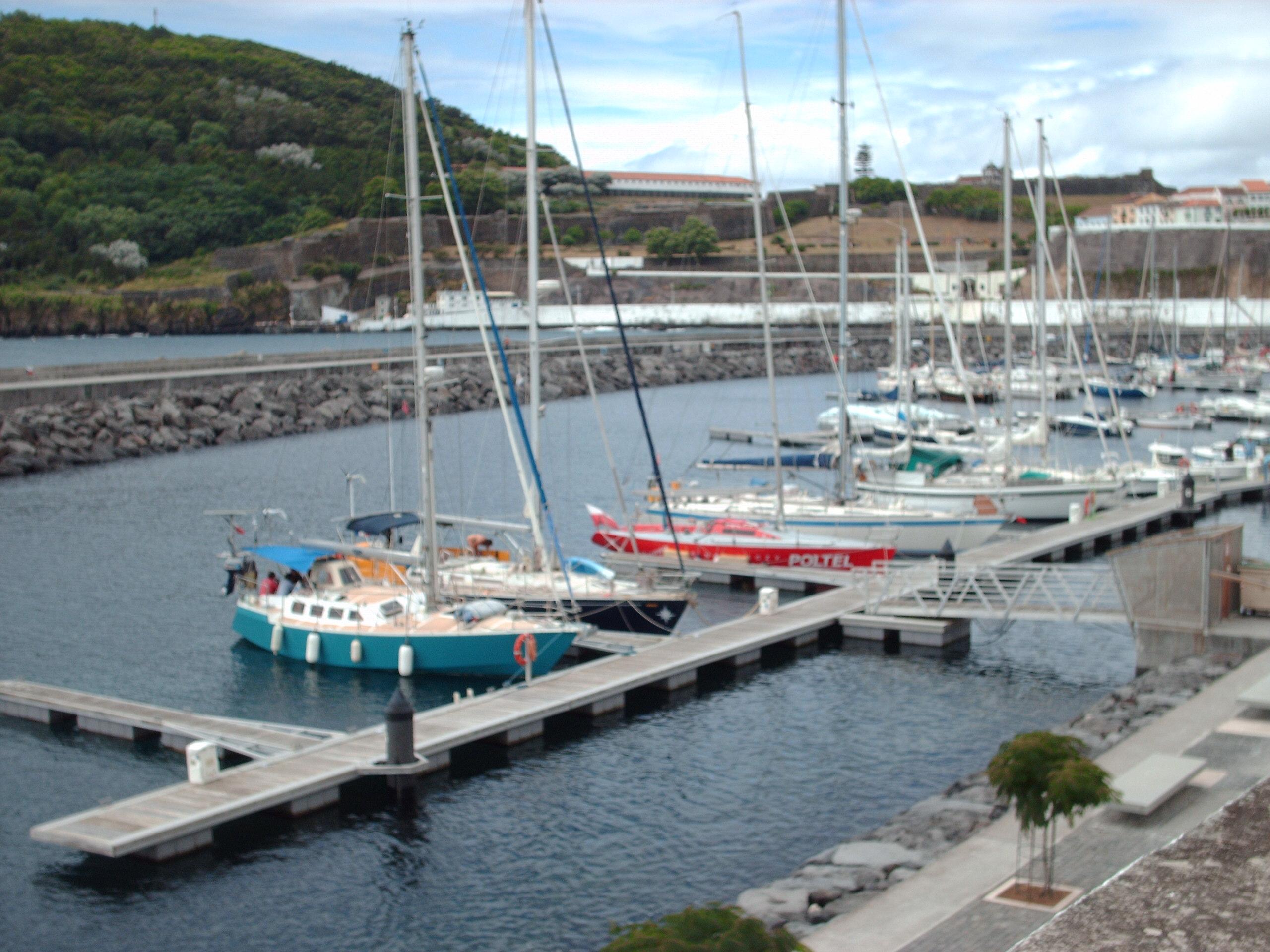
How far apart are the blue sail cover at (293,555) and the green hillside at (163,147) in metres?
118

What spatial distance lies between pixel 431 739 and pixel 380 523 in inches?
354

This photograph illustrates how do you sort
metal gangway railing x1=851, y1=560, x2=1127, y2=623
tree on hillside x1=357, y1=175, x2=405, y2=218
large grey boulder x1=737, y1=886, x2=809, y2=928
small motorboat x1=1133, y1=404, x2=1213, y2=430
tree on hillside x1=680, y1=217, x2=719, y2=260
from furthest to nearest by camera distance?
tree on hillside x1=680, y1=217, x2=719, y2=260 → tree on hillside x1=357, y1=175, x2=405, y2=218 → small motorboat x1=1133, y1=404, x2=1213, y2=430 → metal gangway railing x1=851, y1=560, x2=1127, y2=623 → large grey boulder x1=737, y1=886, x2=809, y2=928

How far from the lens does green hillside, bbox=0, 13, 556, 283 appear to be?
154000 millimetres

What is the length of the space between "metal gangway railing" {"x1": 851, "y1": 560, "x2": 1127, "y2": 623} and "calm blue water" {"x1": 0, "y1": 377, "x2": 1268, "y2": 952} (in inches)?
33.2

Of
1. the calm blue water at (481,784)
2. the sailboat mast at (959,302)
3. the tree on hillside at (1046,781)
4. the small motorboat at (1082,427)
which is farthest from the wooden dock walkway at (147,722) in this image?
the small motorboat at (1082,427)

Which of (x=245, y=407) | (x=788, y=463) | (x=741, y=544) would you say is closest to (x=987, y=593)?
(x=741, y=544)

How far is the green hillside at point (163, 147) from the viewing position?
6063 inches

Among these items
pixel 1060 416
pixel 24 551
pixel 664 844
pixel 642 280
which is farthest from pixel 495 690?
pixel 642 280

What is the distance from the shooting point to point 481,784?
17406 mm

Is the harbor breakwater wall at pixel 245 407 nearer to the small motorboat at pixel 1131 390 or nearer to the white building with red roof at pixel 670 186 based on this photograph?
the small motorboat at pixel 1131 390

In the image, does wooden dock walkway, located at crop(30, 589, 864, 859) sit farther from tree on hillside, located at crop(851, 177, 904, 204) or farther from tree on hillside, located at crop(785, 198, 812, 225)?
tree on hillside, located at crop(851, 177, 904, 204)

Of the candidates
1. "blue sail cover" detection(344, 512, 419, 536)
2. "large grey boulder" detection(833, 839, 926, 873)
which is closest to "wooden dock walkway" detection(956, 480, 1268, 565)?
"blue sail cover" detection(344, 512, 419, 536)

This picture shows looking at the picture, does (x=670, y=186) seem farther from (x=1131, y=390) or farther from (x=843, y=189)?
(x=843, y=189)

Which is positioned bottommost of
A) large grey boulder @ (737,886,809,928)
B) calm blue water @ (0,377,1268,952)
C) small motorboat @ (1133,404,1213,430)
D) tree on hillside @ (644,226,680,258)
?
calm blue water @ (0,377,1268,952)
